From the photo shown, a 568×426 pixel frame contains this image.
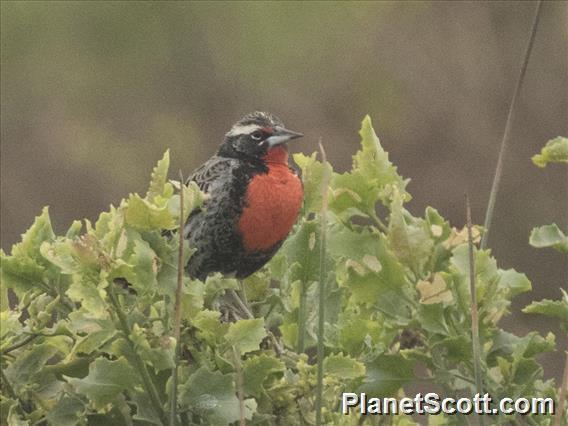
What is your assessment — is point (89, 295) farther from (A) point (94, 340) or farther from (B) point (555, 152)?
(B) point (555, 152)

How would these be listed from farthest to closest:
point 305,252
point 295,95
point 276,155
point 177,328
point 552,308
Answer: point 295,95 < point 276,155 < point 305,252 < point 552,308 < point 177,328

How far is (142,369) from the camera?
5.98 feet

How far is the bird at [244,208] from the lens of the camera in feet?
9.73

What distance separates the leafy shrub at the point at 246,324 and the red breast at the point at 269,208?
81 centimetres

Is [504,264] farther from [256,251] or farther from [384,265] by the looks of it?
[384,265]

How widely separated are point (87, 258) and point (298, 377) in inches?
13.6

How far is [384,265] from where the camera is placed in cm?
194

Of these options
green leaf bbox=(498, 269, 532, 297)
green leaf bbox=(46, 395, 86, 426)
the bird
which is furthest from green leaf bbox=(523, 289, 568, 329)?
the bird

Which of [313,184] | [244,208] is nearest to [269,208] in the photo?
[244,208]

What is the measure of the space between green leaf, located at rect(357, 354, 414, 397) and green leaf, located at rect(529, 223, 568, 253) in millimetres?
217

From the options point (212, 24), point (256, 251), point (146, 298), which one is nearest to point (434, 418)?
point (146, 298)

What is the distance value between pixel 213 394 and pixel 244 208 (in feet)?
3.93

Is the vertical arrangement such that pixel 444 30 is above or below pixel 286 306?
above

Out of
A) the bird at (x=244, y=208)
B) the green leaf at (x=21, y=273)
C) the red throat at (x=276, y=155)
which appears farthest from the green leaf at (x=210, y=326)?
the red throat at (x=276, y=155)
